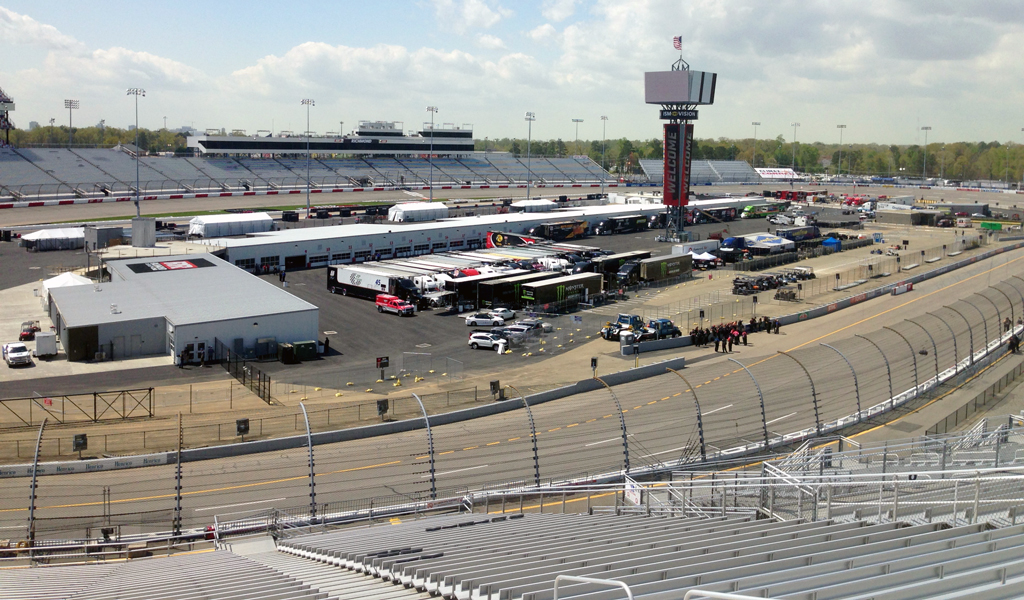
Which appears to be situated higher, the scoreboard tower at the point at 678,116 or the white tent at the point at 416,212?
the scoreboard tower at the point at 678,116

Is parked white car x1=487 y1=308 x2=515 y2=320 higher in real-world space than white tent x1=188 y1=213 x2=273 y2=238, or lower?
lower

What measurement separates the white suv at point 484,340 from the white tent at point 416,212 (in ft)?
146

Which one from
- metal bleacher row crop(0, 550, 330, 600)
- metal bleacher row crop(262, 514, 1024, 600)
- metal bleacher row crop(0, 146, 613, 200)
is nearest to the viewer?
metal bleacher row crop(262, 514, 1024, 600)

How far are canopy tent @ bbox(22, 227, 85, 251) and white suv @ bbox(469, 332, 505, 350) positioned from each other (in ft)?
133

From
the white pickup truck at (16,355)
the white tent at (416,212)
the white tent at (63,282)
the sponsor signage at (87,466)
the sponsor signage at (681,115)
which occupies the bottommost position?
the sponsor signage at (87,466)

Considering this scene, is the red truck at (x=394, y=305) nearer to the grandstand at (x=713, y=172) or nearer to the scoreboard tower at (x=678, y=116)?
the scoreboard tower at (x=678, y=116)

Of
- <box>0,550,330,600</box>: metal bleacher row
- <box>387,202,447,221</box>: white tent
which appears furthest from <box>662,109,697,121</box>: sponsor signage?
<box>0,550,330,600</box>: metal bleacher row

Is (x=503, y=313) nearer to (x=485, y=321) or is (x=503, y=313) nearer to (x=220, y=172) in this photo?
(x=485, y=321)

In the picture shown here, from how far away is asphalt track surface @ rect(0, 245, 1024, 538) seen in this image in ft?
65.0

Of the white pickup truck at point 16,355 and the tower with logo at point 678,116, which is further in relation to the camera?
the tower with logo at point 678,116

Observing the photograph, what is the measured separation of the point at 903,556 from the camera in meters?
8.57

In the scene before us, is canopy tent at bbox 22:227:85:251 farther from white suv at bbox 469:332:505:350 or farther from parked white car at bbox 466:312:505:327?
white suv at bbox 469:332:505:350

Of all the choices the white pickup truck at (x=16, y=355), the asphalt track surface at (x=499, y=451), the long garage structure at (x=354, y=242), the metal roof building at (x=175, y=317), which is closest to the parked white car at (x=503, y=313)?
the metal roof building at (x=175, y=317)

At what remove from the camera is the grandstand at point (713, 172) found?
16350 cm
